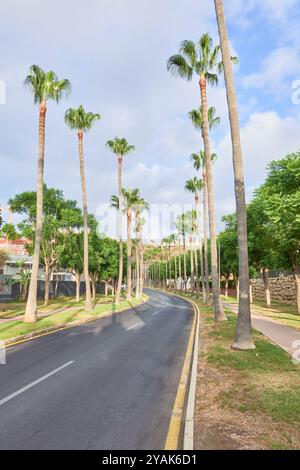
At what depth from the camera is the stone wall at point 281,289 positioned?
42812 mm

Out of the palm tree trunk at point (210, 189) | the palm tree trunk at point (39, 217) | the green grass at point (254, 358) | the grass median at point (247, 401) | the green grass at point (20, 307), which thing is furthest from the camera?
the green grass at point (20, 307)

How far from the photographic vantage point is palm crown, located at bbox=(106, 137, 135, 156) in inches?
1592

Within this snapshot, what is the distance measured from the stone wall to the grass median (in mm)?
34055

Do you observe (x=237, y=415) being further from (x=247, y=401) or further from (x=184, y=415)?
(x=184, y=415)

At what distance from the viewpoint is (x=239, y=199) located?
12.5 meters

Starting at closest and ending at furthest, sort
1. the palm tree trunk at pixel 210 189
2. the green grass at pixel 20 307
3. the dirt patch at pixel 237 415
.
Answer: the dirt patch at pixel 237 415 < the palm tree trunk at pixel 210 189 < the green grass at pixel 20 307

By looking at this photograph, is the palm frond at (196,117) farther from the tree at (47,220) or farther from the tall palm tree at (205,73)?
the tree at (47,220)

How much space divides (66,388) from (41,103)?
18571 mm

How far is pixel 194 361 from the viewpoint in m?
10.1

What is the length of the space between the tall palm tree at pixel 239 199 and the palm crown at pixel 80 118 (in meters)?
17.3

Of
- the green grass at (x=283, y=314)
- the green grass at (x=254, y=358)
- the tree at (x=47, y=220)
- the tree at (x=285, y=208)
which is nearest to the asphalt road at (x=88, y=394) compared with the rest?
the green grass at (x=254, y=358)

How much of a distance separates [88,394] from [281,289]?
144ft

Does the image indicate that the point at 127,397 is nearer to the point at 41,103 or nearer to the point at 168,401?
the point at 168,401
